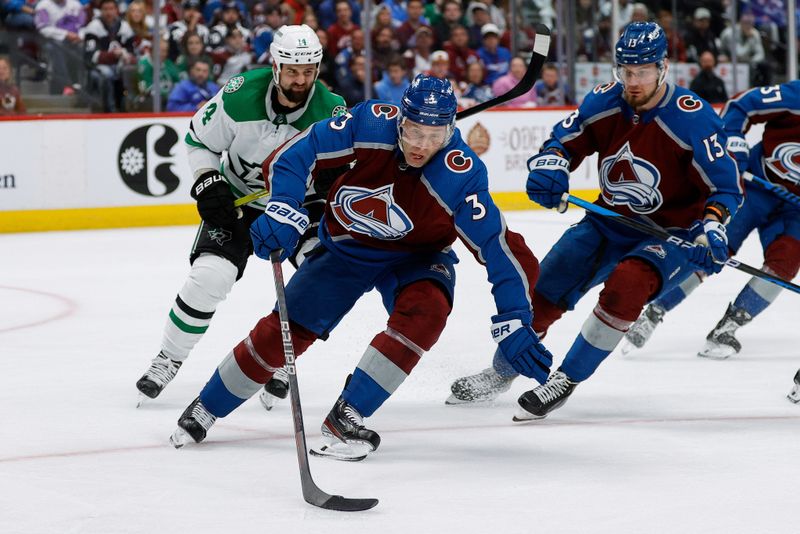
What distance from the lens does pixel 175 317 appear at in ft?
12.5

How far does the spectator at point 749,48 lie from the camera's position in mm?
10406

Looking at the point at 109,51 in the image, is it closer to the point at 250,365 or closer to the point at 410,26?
the point at 410,26

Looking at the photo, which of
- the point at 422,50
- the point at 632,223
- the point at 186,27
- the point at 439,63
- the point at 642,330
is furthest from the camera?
the point at 422,50

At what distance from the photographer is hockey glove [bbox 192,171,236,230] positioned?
3.73m

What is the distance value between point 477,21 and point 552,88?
81 centimetres

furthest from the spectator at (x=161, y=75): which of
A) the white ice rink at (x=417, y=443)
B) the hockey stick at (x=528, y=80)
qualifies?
the hockey stick at (x=528, y=80)

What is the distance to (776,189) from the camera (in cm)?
459

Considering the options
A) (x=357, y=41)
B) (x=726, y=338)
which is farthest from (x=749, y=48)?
(x=726, y=338)

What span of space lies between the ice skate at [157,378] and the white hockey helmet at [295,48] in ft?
3.08

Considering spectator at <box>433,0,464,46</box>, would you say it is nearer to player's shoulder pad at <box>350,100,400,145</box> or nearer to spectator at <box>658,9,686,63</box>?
spectator at <box>658,9,686,63</box>

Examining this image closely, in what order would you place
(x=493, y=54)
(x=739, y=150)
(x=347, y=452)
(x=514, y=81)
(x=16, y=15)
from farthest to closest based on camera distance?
(x=493, y=54)
(x=514, y=81)
(x=16, y=15)
(x=739, y=150)
(x=347, y=452)

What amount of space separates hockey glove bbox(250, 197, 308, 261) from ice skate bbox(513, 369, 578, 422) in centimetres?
89

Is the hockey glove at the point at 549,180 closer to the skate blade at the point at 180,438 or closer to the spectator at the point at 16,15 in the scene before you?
the skate blade at the point at 180,438

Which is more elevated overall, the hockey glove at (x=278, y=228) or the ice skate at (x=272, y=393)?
the hockey glove at (x=278, y=228)
